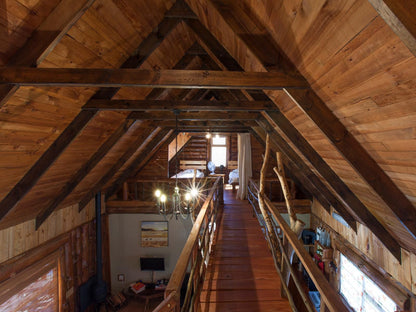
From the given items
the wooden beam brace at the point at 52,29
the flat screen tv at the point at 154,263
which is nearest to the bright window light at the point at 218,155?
the flat screen tv at the point at 154,263

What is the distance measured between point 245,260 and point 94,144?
3.27m

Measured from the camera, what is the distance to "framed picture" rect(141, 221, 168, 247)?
7.47 m

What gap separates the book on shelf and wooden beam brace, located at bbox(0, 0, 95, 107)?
694 centimetres

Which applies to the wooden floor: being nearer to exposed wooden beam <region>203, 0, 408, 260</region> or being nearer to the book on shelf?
exposed wooden beam <region>203, 0, 408, 260</region>

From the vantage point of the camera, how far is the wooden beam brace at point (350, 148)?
1989 millimetres

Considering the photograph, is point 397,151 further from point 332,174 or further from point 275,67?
point 332,174

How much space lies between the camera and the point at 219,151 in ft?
37.6

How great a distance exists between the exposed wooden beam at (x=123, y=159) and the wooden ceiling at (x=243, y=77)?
134 cm

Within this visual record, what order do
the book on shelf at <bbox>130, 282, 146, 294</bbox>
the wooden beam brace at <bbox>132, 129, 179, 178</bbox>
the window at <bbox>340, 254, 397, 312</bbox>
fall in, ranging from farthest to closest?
the wooden beam brace at <bbox>132, 129, 179, 178</bbox>, the book on shelf at <bbox>130, 282, 146, 294</bbox>, the window at <bbox>340, 254, 397, 312</bbox>

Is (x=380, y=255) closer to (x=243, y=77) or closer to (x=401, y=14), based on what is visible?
(x=243, y=77)

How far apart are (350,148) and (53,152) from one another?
3541 millimetres

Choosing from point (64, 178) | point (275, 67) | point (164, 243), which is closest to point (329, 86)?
point (275, 67)

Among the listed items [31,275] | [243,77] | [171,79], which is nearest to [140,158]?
[31,275]

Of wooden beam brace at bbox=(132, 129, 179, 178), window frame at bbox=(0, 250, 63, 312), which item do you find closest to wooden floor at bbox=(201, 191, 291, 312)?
window frame at bbox=(0, 250, 63, 312)
